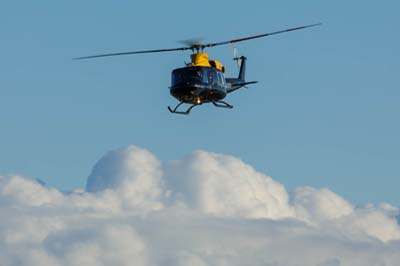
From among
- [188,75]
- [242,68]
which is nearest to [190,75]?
[188,75]

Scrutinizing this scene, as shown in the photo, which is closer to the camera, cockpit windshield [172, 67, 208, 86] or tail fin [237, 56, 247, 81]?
cockpit windshield [172, 67, 208, 86]

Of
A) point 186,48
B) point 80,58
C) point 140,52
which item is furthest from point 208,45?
point 80,58

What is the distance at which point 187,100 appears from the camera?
115 metres

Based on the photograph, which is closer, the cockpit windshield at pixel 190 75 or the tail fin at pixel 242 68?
the cockpit windshield at pixel 190 75

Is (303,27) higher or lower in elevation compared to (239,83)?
higher

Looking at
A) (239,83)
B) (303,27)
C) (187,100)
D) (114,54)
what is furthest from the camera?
(239,83)

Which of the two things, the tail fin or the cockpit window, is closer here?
the cockpit window

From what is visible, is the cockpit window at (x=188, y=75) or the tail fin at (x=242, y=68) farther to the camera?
the tail fin at (x=242, y=68)

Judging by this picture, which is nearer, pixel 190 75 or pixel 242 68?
pixel 190 75

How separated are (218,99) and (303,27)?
72.7 ft

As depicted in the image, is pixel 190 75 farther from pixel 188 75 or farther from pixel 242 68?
pixel 242 68

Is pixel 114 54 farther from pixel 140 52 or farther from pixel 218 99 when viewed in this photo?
pixel 218 99

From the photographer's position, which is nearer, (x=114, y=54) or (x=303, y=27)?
(x=303, y=27)

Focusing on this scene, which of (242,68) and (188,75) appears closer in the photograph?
(188,75)
